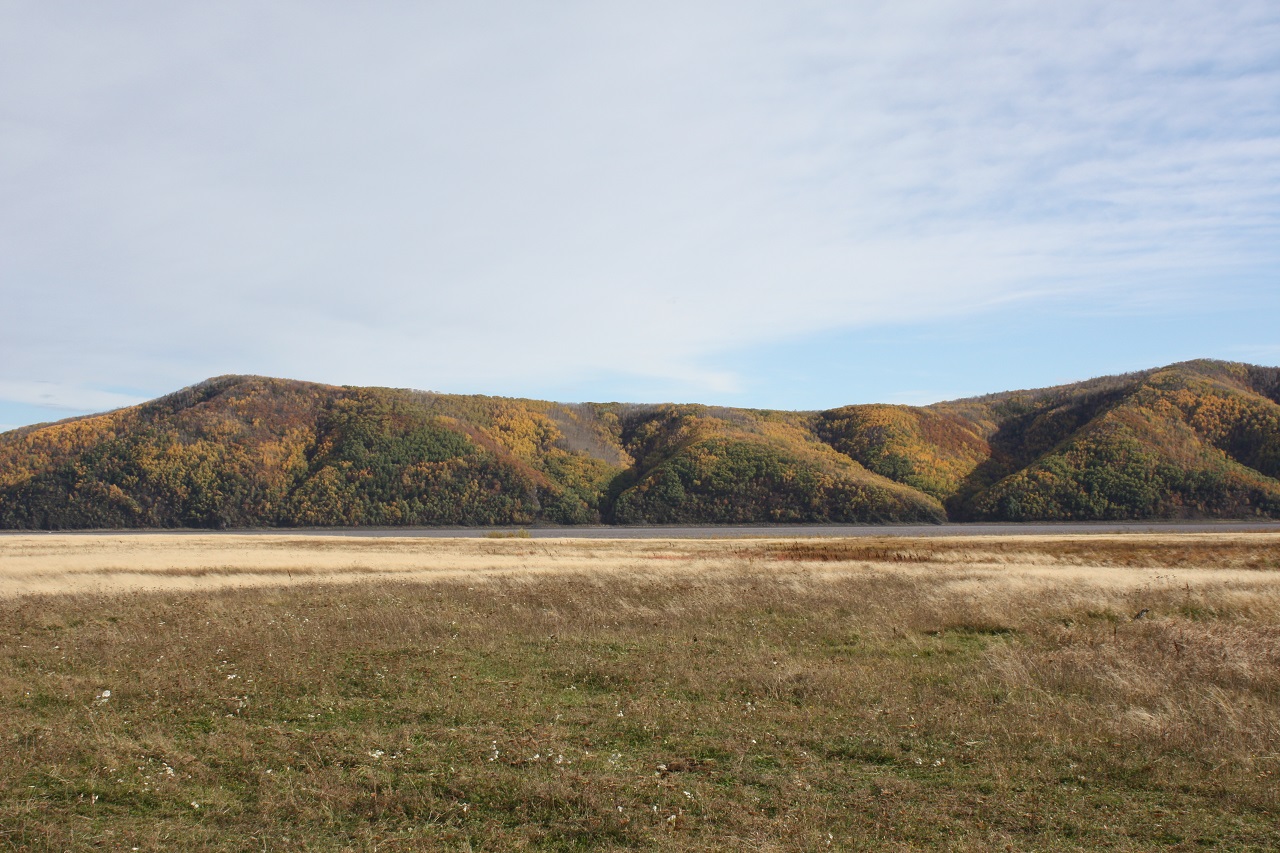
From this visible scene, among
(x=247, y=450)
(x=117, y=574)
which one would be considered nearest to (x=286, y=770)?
(x=117, y=574)

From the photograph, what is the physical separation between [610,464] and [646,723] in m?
144

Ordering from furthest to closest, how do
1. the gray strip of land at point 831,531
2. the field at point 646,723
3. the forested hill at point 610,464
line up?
the forested hill at point 610,464, the gray strip of land at point 831,531, the field at point 646,723

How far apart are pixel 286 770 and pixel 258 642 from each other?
717 centimetres

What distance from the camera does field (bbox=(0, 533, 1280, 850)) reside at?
724cm

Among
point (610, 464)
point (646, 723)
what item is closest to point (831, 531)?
point (610, 464)

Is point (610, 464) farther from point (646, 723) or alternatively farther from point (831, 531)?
point (646, 723)

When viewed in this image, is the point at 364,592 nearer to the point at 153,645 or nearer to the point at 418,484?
the point at 153,645

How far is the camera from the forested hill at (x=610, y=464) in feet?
392

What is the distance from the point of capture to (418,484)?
130 metres

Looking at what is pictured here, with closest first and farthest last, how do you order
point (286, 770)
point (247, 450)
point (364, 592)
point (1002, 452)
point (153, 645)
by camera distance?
point (286, 770), point (153, 645), point (364, 592), point (247, 450), point (1002, 452)

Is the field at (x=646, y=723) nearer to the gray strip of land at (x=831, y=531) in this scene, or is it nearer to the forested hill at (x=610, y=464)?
the gray strip of land at (x=831, y=531)

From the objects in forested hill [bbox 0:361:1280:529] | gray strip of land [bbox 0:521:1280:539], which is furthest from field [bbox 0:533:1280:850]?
forested hill [bbox 0:361:1280:529]

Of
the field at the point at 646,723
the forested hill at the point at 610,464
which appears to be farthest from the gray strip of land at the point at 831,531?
the field at the point at 646,723

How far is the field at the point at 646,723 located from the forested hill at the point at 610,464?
10586 cm
